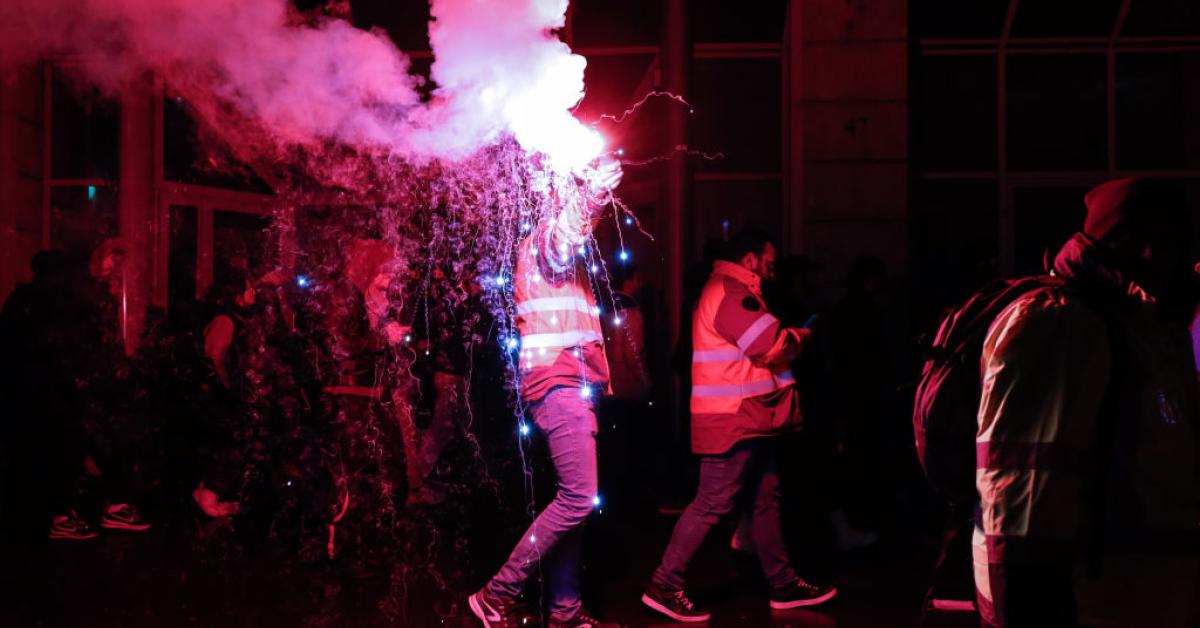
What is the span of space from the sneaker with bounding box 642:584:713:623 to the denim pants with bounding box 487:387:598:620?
2.35 feet

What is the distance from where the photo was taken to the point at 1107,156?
1073cm

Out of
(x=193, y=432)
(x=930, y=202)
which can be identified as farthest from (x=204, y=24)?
(x=930, y=202)

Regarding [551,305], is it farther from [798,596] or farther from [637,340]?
[637,340]

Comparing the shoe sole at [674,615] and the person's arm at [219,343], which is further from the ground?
the person's arm at [219,343]

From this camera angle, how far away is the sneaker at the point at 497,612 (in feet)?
16.5

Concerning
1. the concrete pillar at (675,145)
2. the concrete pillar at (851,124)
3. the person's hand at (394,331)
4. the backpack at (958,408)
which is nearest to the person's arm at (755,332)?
the person's hand at (394,331)

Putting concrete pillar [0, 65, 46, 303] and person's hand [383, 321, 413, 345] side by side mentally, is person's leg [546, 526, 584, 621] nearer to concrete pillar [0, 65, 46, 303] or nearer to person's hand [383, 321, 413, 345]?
person's hand [383, 321, 413, 345]

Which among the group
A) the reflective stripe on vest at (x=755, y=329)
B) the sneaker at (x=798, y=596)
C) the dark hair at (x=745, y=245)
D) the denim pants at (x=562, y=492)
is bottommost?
the sneaker at (x=798, y=596)

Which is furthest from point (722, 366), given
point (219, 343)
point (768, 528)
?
point (219, 343)

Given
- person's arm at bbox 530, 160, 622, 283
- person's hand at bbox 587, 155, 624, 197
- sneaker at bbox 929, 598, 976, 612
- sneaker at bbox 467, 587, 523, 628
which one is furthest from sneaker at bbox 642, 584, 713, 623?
person's hand at bbox 587, 155, 624, 197

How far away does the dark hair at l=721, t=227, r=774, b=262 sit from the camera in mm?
5750

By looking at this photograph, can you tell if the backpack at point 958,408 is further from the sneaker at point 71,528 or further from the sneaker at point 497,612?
the sneaker at point 71,528

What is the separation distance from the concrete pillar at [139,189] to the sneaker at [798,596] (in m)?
8.00

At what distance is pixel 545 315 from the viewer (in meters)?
5.05
